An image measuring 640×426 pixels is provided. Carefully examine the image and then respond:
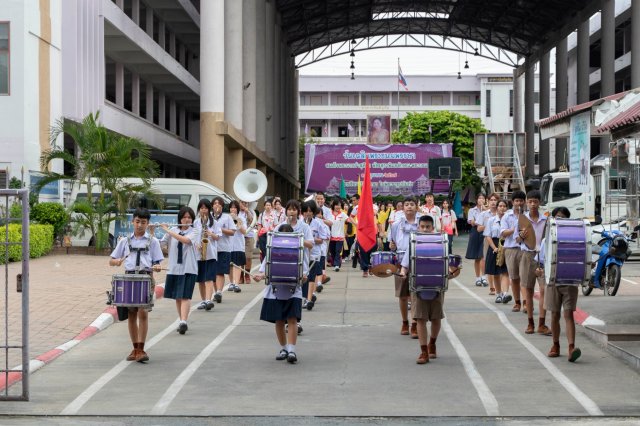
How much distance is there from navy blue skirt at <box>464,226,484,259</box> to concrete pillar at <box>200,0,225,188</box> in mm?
21308

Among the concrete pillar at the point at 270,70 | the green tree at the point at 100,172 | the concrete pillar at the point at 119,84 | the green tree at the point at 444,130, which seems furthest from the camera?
the green tree at the point at 444,130

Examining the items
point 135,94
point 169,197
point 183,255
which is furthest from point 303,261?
point 135,94

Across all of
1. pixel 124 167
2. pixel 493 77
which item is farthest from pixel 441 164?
pixel 493 77

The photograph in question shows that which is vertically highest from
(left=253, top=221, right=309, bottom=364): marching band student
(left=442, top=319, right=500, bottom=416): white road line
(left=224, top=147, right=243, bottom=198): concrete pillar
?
(left=224, top=147, right=243, bottom=198): concrete pillar

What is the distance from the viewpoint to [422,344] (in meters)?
11.3

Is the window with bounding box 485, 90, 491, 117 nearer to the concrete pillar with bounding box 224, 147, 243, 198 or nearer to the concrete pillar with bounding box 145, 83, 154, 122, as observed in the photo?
the concrete pillar with bounding box 145, 83, 154, 122

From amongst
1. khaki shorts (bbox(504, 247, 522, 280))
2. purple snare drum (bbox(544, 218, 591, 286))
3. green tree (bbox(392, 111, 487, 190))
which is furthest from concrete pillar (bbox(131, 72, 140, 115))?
green tree (bbox(392, 111, 487, 190))

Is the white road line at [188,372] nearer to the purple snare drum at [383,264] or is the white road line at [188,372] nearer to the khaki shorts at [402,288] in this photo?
the purple snare drum at [383,264]

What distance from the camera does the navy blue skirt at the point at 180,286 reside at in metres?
13.4

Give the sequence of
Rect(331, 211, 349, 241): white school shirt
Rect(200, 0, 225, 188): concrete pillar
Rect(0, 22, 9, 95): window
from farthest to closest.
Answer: Rect(200, 0, 225, 188): concrete pillar
Rect(0, 22, 9, 95): window
Rect(331, 211, 349, 241): white school shirt

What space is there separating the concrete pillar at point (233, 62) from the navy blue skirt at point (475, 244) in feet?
82.9

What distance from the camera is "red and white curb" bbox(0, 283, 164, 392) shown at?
1018cm

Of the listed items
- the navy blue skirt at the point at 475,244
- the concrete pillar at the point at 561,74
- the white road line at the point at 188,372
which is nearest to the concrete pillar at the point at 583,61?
the concrete pillar at the point at 561,74

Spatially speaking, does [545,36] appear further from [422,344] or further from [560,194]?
[422,344]
